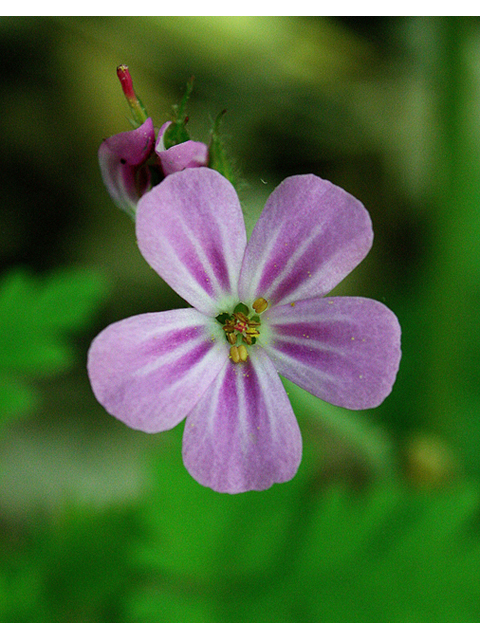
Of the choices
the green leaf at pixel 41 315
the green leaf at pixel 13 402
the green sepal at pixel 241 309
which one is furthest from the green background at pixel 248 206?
the green sepal at pixel 241 309

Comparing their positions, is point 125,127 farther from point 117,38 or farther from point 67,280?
point 67,280

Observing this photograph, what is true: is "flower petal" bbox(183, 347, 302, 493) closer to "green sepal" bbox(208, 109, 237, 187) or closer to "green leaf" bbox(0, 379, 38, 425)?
"green sepal" bbox(208, 109, 237, 187)

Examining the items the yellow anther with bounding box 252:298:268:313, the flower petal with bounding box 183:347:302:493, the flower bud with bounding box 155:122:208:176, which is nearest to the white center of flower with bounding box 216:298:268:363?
the yellow anther with bounding box 252:298:268:313

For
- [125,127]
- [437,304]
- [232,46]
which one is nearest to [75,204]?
[125,127]

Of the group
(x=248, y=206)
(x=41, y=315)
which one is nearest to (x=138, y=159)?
(x=41, y=315)

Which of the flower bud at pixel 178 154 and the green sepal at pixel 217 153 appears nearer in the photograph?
the flower bud at pixel 178 154

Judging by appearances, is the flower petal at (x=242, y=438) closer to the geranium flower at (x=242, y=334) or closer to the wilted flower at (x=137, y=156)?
the geranium flower at (x=242, y=334)
